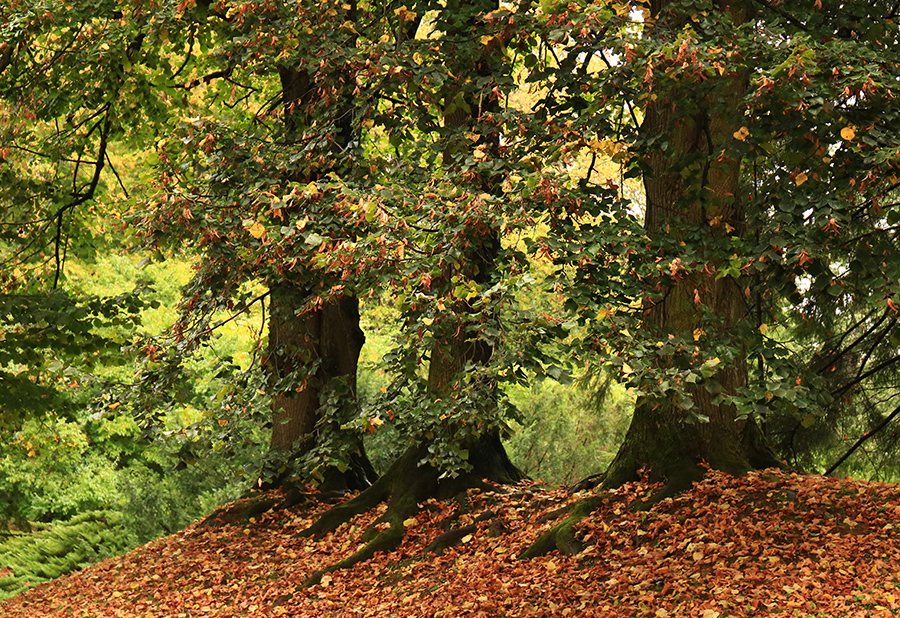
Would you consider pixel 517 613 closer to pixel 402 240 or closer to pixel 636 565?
pixel 636 565

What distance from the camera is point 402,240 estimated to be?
16.7 feet

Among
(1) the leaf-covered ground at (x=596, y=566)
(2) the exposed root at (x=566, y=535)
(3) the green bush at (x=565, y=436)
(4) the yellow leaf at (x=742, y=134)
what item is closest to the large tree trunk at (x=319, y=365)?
(1) the leaf-covered ground at (x=596, y=566)

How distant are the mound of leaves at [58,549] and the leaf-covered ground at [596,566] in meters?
3.12

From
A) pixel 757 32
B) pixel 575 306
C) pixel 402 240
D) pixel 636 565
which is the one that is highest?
pixel 757 32

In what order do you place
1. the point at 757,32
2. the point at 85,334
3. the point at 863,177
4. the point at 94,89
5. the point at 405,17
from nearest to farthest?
the point at 863,177
the point at 757,32
the point at 405,17
the point at 85,334
the point at 94,89

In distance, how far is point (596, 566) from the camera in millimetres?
6320

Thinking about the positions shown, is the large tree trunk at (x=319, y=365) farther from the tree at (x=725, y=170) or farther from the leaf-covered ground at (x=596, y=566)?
the tree at (x=725, y=170)

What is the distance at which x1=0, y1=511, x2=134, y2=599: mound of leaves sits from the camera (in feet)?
39.3

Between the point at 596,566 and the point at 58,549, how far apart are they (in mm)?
9474

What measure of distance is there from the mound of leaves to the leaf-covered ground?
123 inches

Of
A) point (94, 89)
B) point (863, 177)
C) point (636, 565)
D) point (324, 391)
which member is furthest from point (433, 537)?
point (94, 89)

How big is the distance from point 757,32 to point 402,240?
9.22 ft

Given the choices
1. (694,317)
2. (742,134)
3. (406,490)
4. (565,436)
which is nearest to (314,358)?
(406,490)

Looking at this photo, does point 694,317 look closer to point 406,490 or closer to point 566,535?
point 566,535
